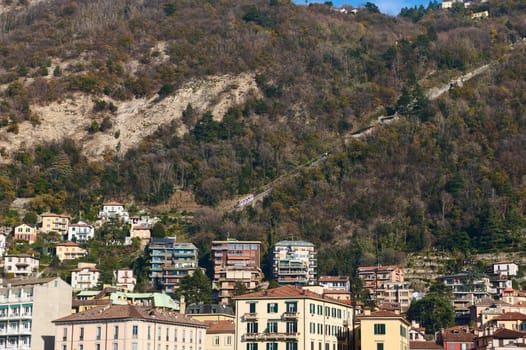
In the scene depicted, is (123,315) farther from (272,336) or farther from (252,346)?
(272,336)

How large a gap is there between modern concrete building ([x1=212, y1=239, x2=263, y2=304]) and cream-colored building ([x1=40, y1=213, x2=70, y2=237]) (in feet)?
75.4

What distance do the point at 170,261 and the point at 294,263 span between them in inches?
614

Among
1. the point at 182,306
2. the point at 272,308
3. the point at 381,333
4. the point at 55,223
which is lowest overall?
the point at 381,333

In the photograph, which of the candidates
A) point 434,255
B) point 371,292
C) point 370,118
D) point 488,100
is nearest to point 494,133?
point 488,100

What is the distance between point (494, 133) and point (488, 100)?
13834 millimetres

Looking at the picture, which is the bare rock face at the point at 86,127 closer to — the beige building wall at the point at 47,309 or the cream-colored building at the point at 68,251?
the cream-colored building at the point at 68,251

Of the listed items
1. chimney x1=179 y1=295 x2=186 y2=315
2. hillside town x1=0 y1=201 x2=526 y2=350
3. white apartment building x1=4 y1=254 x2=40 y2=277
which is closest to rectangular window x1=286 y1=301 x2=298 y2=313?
hillside town x1=0 y1=201 x2=526 y2=350

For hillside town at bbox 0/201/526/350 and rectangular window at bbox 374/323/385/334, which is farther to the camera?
hillside town at bbox 0/201/526/350

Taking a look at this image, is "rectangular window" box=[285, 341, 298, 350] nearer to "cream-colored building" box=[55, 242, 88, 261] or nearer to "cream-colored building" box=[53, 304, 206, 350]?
"cream-colored building" box=[53, 304, 206, 350]

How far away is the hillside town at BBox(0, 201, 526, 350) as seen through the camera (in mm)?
86125

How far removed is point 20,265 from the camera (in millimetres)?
137250

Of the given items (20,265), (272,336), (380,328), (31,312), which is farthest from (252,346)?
(20,265)

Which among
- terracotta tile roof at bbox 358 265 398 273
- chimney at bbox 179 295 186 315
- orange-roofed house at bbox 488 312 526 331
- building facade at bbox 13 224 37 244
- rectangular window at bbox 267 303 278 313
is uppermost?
building facade at bbox 13 224 37 244

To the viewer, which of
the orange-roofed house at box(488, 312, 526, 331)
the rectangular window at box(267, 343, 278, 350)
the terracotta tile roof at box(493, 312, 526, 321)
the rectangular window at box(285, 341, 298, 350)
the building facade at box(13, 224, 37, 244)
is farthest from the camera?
the building facade at box(13, 224, 37, 244)
